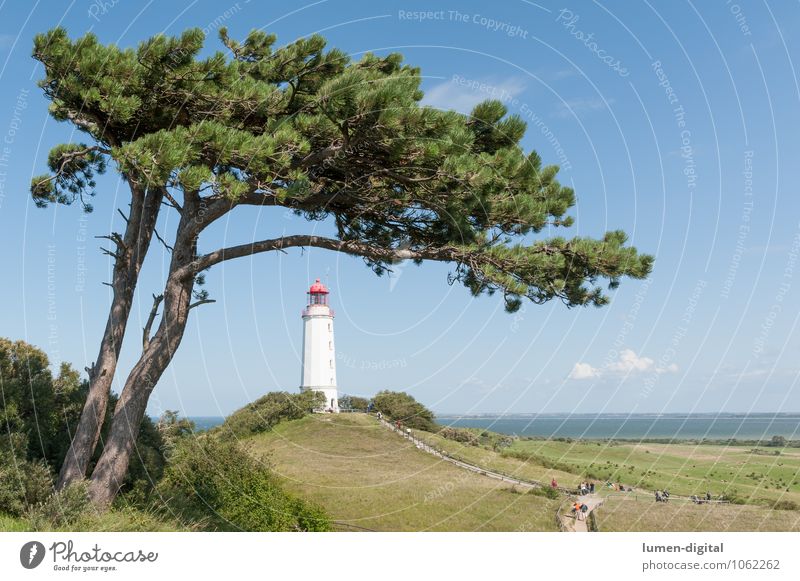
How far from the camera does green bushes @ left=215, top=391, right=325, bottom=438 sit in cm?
3401

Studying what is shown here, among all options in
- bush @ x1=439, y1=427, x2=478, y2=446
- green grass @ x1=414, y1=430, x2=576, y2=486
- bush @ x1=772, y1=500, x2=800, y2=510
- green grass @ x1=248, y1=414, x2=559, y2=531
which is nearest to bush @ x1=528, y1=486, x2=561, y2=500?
green grass @ x1=248, y1=414, x2=559, y2=531

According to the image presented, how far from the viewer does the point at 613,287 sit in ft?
36.1

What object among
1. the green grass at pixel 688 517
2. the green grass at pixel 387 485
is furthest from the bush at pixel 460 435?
the green grass at pixel 688 517

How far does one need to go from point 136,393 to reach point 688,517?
681 inches

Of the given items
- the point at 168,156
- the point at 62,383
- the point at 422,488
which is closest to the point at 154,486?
the point at 62,383

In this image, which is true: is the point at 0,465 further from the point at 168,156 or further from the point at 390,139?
the point at 390,139

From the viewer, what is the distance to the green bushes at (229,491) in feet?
48.7

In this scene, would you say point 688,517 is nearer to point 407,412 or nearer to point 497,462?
point 497,462

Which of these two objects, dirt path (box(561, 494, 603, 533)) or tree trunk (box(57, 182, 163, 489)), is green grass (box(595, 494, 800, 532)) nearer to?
dirt path (box(561, 494, 603, 533))

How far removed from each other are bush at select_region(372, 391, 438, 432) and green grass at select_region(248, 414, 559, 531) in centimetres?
290

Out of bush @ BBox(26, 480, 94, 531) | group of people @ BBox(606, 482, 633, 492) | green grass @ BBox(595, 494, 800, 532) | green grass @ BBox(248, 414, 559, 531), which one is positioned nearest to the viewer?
bush @ BBox(26, 480, 94, 531)

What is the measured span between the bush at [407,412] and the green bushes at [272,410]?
4.04 meters
